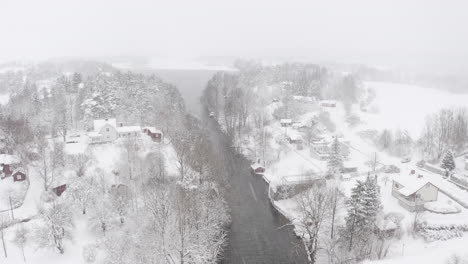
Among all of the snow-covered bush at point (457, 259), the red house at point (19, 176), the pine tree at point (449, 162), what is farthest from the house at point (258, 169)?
the red house at point (19, 176)

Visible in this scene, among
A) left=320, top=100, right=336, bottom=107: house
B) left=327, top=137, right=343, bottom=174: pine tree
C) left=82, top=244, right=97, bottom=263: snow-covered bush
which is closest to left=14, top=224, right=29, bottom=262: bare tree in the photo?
left=82, top=244, right=97, bottom=263: snow-covered bush

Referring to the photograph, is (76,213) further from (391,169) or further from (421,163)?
(421,163)

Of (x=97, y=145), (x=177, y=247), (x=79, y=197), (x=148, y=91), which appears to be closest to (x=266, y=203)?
(x=177, y=247)

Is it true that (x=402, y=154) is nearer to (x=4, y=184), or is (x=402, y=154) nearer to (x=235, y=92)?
(x=235, y=92)

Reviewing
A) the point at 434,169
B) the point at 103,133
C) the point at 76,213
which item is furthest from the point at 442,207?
the point at 103,133

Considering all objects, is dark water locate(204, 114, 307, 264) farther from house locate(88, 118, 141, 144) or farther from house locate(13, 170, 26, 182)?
house locate(13, 170, 26, 182)

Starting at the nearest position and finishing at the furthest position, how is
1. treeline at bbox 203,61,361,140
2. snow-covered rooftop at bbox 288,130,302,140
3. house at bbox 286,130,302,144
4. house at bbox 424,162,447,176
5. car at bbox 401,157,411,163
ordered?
house at bbox 424,162,447,176
car at bbox 401,157,411,163
house at bbox 286,130,302,144
snow-covered rooftop at bbox 288,130,302,140
treeline at bbox 203,61,361,140

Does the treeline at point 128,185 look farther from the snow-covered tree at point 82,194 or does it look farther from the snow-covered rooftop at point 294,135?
the snow-covered rooftop at point 294,135
